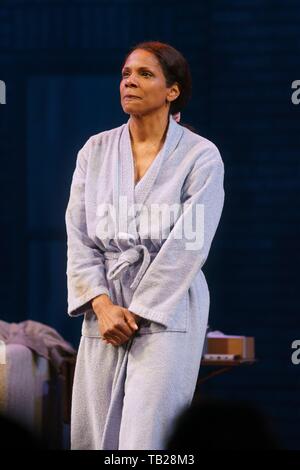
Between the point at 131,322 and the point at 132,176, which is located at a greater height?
the point at 132,176

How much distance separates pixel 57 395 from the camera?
4922 millimetres

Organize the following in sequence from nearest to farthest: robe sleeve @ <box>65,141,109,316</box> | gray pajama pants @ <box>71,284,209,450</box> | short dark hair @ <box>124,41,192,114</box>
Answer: gray pajama pants @ <box>71,284,209,450</box> < robe sleeve @ <box>65,141,109,316</box> < short dark hair @ <box>124,41,192,114</box>

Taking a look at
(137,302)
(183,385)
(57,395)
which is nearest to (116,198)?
(137,302)

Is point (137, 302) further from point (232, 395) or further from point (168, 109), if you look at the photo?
point (232, 395)

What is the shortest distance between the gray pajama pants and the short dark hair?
591mm

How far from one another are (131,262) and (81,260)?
15 centimetres

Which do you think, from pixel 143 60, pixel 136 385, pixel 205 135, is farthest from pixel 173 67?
pixel 205 135

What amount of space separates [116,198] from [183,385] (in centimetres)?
53

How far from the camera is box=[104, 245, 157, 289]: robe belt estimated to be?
298 centimetres

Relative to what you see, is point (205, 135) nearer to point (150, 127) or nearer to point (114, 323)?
point (150, 127)

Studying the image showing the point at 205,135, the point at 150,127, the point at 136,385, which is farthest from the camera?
the point at 205,135

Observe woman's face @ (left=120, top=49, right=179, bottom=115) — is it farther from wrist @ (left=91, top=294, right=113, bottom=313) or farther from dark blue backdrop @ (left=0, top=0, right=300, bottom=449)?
dark blue backdrop @ (left=0, top=0, right=300, bottom=449)

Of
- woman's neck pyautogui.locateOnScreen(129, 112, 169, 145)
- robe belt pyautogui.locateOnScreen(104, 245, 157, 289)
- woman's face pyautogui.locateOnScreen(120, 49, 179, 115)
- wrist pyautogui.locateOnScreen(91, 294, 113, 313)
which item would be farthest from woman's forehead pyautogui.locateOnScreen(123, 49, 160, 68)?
wrist pyautogui.locateOnScreen(91, 294, 113, 313)

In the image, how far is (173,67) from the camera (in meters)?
3.14
